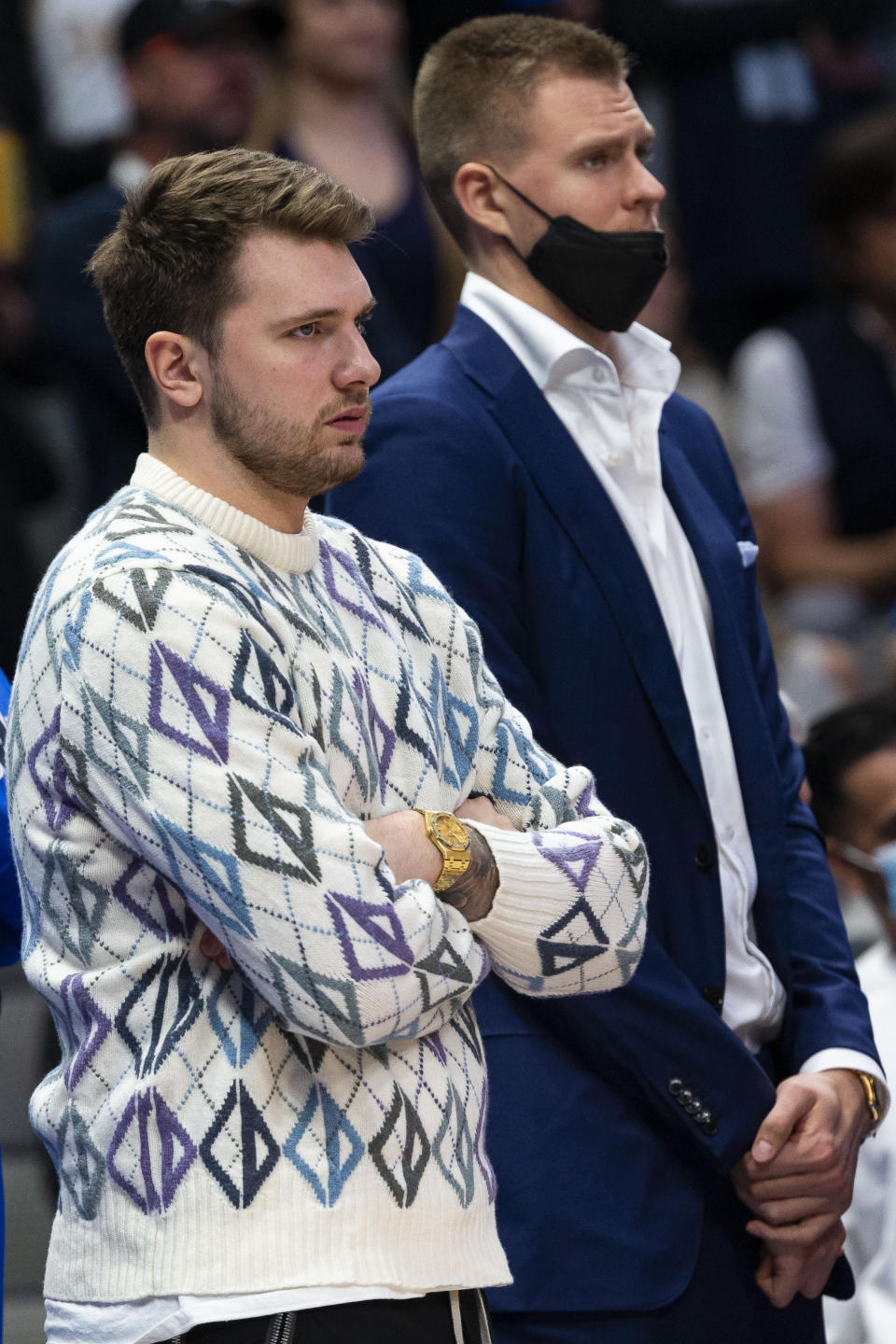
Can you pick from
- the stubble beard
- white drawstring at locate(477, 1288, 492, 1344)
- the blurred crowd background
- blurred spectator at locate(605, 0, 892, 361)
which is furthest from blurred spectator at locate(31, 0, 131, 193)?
white drawstring at locate(477, 1288, 492, 1344)

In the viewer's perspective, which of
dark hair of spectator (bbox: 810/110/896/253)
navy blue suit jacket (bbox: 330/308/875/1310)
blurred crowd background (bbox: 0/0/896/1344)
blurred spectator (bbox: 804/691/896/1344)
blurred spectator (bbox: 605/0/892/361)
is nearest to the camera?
navy blue suit jacket (bbox: 330/308/875/1310)

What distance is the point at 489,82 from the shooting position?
8.66 feet

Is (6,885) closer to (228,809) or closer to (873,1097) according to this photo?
(228,809)

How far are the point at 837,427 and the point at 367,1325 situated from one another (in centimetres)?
367

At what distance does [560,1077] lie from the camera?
233 cm

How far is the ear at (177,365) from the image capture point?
6.15 ft

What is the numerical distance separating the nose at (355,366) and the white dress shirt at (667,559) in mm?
657

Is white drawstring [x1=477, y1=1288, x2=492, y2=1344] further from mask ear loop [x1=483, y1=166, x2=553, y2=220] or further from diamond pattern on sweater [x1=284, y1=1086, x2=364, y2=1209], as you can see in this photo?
mask ear loop [x1=483, y1=166, x2=553, y2=220]

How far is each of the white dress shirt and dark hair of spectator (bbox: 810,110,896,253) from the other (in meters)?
2.42

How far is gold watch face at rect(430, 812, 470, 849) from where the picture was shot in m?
1.83

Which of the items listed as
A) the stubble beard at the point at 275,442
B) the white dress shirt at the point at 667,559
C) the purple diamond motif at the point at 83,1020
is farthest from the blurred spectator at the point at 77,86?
the purple diamond motif at the point at 83,1020

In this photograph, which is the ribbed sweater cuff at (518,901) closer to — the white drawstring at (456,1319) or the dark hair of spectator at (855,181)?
the white drawstring at (456,1319)

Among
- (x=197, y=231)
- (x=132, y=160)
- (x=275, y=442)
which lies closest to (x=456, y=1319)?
(x=275, y=442)

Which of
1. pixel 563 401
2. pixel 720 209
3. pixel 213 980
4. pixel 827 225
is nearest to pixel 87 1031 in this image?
pixel 213 980
